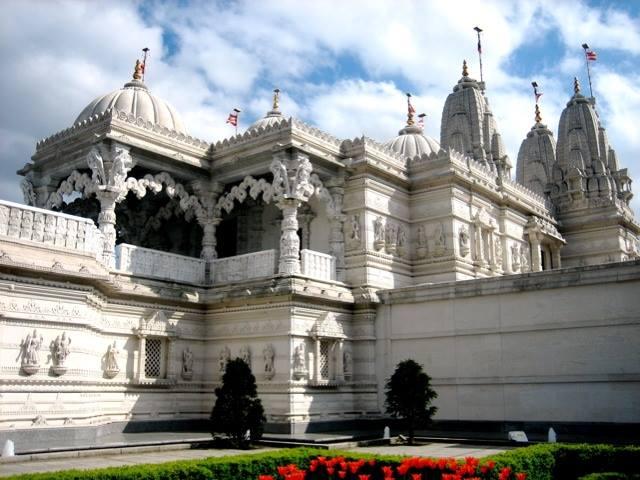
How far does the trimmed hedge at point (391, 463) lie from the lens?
1014cm

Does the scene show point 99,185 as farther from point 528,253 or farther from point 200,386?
point 528,253

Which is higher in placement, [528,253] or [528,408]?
[528,253]

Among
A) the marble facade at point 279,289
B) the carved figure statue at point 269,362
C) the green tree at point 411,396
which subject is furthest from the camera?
the carved figure statue at point 269,362

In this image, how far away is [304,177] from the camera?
21359 mm

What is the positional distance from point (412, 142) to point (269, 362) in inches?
542

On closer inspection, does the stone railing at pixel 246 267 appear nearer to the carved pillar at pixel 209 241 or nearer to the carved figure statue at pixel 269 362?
the carved pillar at pixel 209 241

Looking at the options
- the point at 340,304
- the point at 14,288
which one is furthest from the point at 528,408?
the point at 14,288

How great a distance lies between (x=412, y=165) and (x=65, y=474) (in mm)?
18690

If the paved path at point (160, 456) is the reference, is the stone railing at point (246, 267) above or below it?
above

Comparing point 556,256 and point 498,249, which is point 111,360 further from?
point 556,256

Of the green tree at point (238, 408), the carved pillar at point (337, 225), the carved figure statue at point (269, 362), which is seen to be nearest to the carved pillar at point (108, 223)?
the carved figure statue at point (269, 362)

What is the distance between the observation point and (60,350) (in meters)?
16.2

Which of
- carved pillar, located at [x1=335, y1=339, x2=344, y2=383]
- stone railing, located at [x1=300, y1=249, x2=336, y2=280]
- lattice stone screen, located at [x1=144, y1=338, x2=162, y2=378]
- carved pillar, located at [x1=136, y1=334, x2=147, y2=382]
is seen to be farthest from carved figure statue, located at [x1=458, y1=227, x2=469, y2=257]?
carved pillar, located at [x1=136, y1=334, x2=147, y2=382]

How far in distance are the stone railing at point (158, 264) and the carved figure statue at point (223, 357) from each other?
251 centimetres
